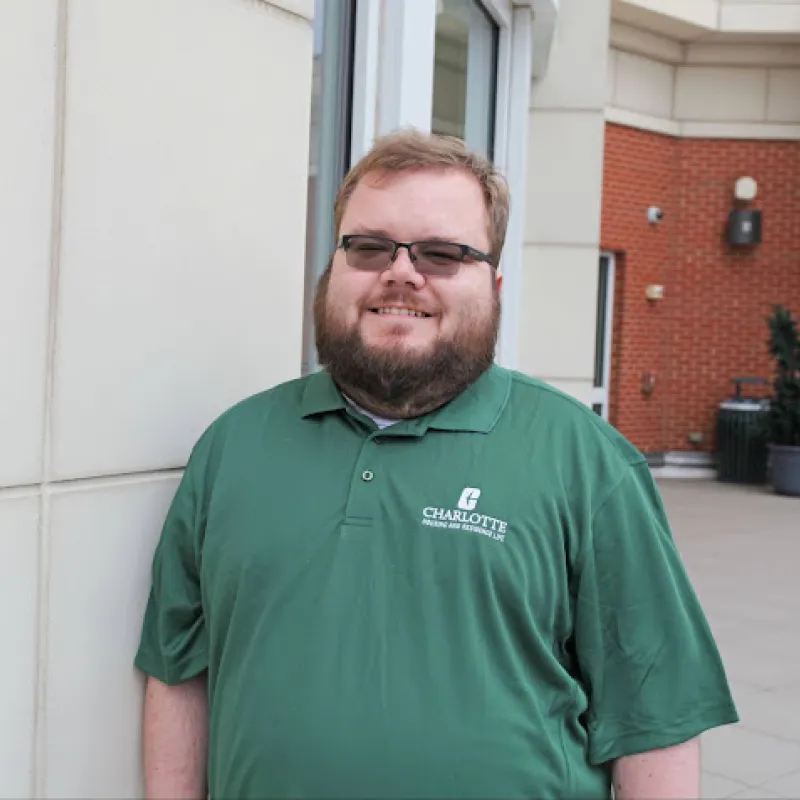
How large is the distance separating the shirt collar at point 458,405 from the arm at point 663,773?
623 mm

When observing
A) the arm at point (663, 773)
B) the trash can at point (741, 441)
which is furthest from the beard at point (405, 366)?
the trash can at point (741, 441)

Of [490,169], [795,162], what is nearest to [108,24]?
[490,169]

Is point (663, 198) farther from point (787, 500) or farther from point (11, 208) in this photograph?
point (11, 208)

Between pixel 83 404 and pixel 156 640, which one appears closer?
pixel 83 404

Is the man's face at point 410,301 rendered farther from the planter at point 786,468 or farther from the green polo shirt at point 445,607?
the planter at point 786,468

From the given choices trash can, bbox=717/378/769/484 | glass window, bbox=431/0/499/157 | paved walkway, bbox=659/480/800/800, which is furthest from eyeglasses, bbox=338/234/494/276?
trash can, bbox=717/378/769/484

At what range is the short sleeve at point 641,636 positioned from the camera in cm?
193

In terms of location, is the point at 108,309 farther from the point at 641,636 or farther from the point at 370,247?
the point at 641,636

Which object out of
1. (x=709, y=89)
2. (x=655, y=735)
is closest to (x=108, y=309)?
(x=655, y=735)

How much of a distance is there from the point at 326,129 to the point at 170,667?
228 centimetres

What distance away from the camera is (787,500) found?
1380 centimetres

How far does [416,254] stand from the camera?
6.56 ft

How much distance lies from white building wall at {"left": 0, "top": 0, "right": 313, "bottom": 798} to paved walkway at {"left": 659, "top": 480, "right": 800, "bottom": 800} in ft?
9.90

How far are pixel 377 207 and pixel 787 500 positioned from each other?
12.8m
